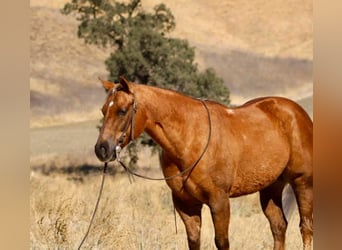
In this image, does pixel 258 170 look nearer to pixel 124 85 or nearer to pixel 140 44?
pixel 124 85

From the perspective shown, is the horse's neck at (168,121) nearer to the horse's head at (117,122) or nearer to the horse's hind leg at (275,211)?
the horse's head at (117,122)

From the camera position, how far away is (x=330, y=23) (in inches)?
173

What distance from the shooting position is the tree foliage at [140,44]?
504 cm

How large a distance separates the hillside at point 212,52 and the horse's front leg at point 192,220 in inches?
36.6

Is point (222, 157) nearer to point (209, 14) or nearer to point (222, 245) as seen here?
point (222, 245)

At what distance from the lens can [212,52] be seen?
5008 mm

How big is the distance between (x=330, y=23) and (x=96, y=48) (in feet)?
5.06

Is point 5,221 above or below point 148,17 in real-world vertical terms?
below

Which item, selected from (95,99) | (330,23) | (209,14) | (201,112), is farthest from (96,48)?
(330,23)

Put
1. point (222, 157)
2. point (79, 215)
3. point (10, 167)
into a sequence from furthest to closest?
point (79, 215), point (10, 167), point (222, 157)

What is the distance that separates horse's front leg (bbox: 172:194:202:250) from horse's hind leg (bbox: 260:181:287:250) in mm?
534

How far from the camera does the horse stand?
160 inches

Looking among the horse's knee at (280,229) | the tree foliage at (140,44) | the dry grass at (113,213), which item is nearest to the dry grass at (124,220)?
the dry grass at (113,213)

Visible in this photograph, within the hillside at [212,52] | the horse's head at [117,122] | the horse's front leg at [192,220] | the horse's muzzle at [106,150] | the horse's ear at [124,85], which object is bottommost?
the horse's front leg at [192,220]
